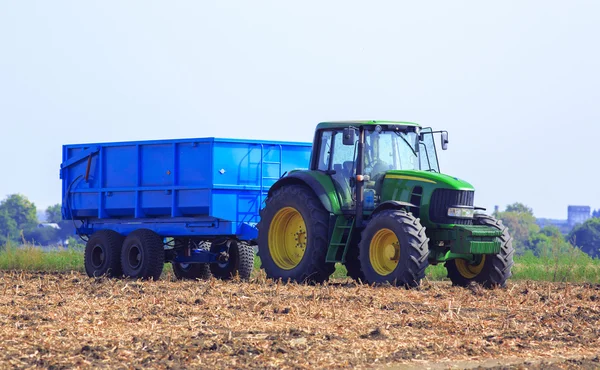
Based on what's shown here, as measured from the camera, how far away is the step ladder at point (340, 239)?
53.9 ft

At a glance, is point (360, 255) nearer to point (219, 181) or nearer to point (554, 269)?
point (219, 181)

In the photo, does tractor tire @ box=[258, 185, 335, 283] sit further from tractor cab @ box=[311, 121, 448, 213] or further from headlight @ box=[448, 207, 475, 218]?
headlight @ box=[448, 207, 475, 218]

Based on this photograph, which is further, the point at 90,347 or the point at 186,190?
the point at 186,190

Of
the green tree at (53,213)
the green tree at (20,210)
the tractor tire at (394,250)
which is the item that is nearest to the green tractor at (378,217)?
the tractor tire at (394,250)

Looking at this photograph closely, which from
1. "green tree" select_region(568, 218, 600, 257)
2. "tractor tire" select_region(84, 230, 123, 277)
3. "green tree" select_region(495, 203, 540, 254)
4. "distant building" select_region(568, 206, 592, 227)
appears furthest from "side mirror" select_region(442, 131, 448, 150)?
"distant building" select_region(568, 206, 592, 227)

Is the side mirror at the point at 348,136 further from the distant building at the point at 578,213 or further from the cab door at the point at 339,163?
the distant building at the point at 578,213

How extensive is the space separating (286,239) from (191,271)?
394cm

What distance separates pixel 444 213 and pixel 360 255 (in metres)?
1.39

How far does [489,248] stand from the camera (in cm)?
1587

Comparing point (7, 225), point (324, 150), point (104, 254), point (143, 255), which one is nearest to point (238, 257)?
point (143, 255)

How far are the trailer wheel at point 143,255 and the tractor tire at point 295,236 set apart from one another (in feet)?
7.71

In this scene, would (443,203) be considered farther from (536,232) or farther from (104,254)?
(536,232)

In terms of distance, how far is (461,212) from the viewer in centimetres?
1609

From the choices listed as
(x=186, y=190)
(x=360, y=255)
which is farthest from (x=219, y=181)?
(x=360, y=255)
